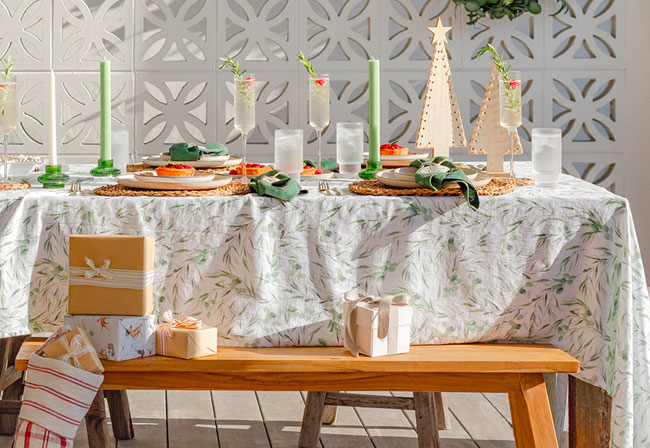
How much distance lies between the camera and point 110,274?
5.70 feet

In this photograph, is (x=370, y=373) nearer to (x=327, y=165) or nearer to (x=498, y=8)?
(x=327, y=165)

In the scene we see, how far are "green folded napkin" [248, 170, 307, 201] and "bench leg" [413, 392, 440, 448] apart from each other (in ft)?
2.28

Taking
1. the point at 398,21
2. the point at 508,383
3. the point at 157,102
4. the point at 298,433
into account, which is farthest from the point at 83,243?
the point at 398,21

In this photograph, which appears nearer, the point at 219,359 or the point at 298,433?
the point at 219,359

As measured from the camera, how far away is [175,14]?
3754 mm

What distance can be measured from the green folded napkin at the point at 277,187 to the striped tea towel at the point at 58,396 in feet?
1.70

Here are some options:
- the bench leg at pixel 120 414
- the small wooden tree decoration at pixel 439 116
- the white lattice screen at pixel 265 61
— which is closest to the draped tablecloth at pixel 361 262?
the small wooden tree decoration at pixel 439 116

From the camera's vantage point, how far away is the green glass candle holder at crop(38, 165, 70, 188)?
2000 millimetres

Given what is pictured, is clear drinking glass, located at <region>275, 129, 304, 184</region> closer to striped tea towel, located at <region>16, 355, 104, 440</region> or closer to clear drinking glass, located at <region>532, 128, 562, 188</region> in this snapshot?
clear drinking glass, located at <region>532, 128, 562, 188</region>

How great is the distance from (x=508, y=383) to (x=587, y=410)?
0.22 metres

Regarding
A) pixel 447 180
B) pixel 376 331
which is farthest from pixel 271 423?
pixel 447 180

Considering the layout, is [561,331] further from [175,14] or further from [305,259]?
[175,14]

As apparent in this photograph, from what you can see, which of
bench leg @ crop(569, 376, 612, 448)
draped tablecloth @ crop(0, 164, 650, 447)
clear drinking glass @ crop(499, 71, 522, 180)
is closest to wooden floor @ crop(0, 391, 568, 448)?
bench leg @ crop(569, 376, 612, 448)

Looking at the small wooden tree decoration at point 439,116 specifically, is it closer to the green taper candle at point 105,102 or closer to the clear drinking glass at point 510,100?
the clear drinking glass at point 510,100
